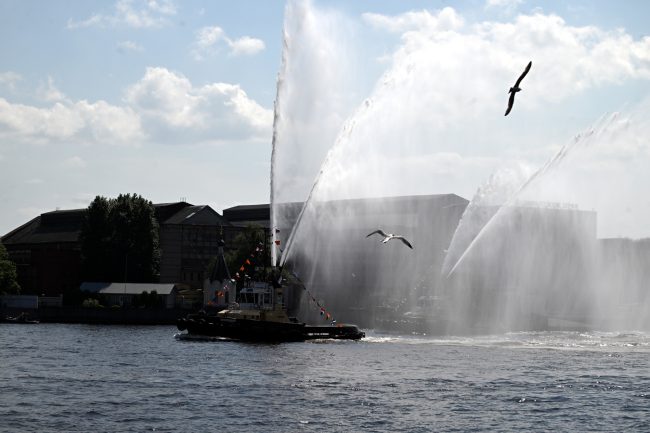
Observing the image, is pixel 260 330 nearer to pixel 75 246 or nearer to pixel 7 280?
pixel 7 280

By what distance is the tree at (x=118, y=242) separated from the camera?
446 ft

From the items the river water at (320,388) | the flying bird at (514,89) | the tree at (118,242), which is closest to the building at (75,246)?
the tree at (118,242)

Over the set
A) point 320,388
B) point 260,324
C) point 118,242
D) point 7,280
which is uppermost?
point 118,242

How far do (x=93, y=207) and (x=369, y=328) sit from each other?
4361 cm

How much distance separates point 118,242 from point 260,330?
64.3 m

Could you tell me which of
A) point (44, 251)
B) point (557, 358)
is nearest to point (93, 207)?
point (44, 251)

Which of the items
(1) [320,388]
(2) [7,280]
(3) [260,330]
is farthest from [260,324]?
(2) [7,280]

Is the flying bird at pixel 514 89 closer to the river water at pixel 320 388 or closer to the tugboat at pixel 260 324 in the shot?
the river water at pixel 320 388

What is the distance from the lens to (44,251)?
14112cm

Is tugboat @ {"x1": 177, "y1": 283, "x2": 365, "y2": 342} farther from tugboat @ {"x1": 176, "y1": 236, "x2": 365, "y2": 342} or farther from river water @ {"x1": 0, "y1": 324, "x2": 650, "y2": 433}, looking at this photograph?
river water @ {"x1": 0, "y1": 324, "x2": 650, "y2": 433}

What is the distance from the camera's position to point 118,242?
448 feet

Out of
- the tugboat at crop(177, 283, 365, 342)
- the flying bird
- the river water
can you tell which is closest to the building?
the tugboat at crop(177, 283, 365, 342)

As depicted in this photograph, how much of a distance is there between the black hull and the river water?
3287 mm

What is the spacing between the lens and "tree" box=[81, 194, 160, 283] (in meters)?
136
